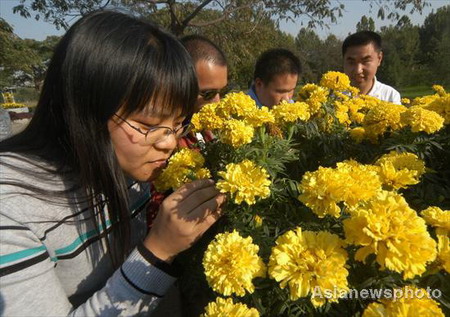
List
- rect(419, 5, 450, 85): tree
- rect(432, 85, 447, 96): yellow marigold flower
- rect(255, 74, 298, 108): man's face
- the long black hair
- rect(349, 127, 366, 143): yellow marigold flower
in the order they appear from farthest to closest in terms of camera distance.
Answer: rect(419, 5, 450, 85): tree → rect(255, 74, 298, 108): man's face → rect(432, 85, 447, 96): yellow marigold flower → rect(349, 127, 366, 143): yellow marigold flower → the long black hair

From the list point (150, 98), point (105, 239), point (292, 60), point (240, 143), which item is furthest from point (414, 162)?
point (292, 60)

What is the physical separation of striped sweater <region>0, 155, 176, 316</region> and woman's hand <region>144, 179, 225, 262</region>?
0.05m

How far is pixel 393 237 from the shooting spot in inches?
25.8

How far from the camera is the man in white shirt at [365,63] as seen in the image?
11.4 ft

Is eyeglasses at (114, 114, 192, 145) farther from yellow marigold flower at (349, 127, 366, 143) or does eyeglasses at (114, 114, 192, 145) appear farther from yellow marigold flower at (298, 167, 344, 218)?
yellow marigold flower at (349, 127, 366, 143)

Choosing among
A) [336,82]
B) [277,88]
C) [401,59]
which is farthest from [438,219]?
[401,59]

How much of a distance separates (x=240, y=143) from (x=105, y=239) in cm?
64

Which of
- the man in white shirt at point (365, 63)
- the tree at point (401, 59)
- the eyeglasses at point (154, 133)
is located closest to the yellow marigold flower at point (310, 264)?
the eyeglasses at point (154, 133)

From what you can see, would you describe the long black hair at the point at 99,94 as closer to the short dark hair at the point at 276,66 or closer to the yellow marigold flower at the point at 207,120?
the yellow marigold flower at the point at 207,120

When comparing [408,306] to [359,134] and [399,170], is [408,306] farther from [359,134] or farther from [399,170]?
[359,134]

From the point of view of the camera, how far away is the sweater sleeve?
869mm

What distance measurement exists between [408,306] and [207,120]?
0.87 m

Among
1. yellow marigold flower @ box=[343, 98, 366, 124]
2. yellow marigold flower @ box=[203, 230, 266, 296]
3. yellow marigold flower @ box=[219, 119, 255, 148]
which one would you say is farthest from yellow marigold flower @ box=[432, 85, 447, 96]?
yellow marigold flower @ box=[203, 230, 266, 296]

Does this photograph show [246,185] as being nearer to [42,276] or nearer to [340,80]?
[42,276]
